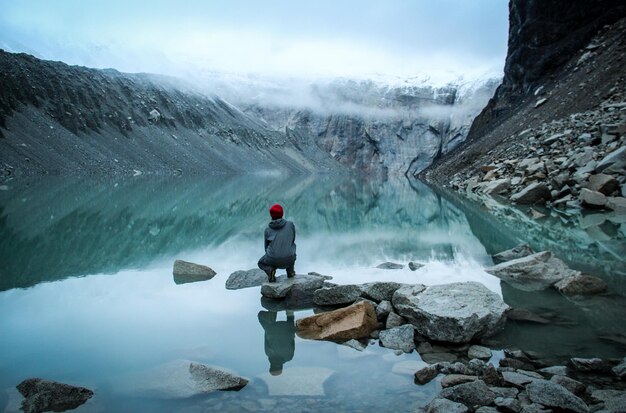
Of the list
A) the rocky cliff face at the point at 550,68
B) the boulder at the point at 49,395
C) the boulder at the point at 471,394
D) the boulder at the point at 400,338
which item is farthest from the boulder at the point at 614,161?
the boulder at the point at 49,395

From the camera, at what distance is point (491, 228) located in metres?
16.1

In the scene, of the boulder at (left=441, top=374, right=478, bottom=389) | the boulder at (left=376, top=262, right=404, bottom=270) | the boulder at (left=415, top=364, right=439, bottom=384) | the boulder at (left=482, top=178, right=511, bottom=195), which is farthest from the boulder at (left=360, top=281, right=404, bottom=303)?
the boulder at (left=482, top=178, right=511, bottom=195)

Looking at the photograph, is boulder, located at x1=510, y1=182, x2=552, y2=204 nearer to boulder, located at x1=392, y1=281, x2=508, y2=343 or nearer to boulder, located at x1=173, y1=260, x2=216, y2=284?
boulder, located at x1=392, y1=281, x2=508, y2=343

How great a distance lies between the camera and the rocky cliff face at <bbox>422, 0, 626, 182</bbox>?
1388 inches

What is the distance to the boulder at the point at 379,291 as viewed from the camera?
7.20 m

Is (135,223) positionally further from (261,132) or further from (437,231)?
(261,132)

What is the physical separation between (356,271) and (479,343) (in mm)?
4459

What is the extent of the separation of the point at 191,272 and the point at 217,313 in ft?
8.42

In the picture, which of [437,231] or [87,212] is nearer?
[437,231]

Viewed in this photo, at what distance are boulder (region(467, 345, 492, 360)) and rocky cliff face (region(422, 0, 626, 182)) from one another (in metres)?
30.2

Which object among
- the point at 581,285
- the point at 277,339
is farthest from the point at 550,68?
the point at 277,339

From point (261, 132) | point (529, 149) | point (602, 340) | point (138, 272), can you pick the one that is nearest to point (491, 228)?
point (602, 340)

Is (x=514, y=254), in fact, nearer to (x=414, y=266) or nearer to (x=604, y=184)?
(x=414, y=266)

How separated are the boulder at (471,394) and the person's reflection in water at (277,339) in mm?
1797
